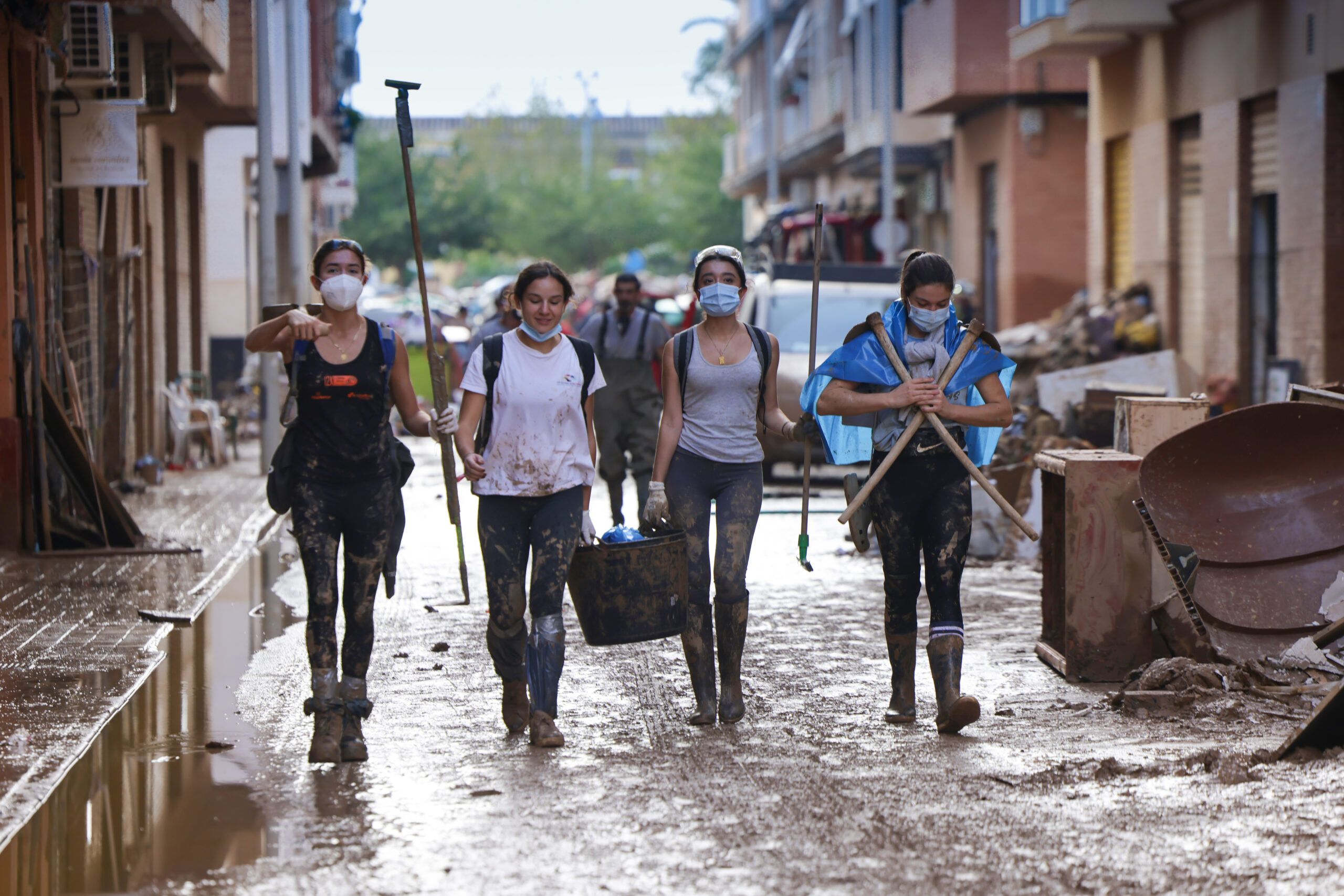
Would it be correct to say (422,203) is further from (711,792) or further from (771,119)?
(711,792)

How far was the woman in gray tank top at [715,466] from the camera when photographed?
6727mm

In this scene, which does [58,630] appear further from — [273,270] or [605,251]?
[605,251]

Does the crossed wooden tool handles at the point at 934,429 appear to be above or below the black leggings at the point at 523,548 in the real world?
above

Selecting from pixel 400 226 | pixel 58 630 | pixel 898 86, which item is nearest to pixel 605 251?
pixel 400 226

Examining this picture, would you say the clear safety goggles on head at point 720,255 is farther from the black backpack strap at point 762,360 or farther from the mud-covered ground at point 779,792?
the mud-covered ground at point 779,792

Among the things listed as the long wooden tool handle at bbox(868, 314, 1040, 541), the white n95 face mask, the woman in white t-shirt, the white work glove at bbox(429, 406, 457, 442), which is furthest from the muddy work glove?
the white n95 face mask

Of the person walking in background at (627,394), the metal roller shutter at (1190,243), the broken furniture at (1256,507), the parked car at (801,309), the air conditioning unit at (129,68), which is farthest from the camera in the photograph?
the metal roller shutter at (1190,243)

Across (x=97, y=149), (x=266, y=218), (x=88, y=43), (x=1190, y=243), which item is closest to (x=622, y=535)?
(x=88, y=43)

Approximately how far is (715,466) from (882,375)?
0.71 metres

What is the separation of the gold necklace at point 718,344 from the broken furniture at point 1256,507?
1974mm

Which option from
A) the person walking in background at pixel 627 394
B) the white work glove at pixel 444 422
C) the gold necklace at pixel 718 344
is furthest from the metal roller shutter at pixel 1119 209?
the white work glove at pixel 444 422

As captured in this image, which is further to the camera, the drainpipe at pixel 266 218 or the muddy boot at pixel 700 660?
the drainpipe at pixel 266 218

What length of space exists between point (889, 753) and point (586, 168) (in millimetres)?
74334

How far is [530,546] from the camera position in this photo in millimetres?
6664
